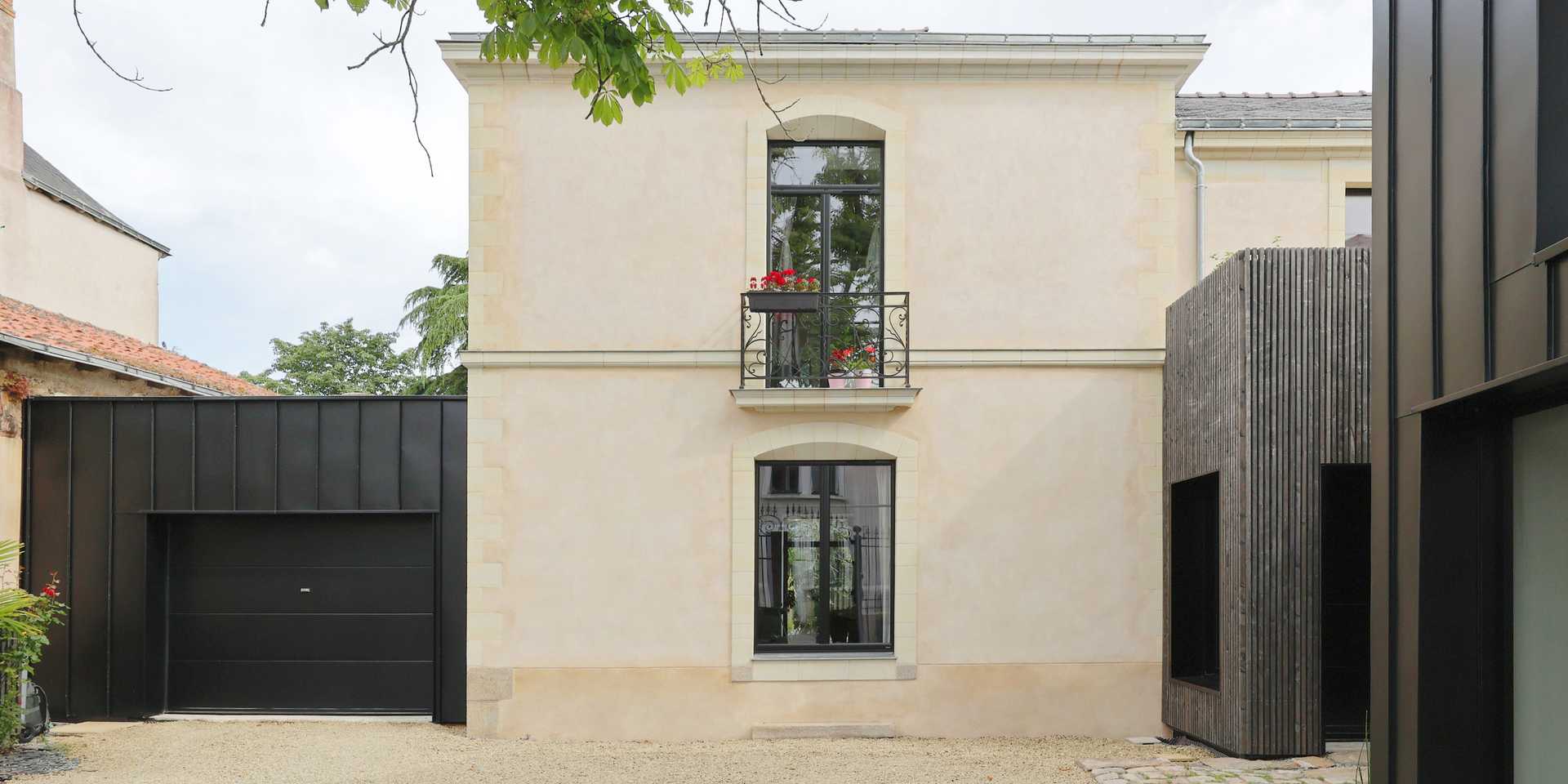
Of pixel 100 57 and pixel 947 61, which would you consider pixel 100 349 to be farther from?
pixel 947 61

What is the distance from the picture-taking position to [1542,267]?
13.1 feet

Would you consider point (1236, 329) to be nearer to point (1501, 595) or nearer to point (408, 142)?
point (1501, 595)

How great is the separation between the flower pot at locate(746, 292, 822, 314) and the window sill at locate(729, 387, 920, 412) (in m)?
0.62

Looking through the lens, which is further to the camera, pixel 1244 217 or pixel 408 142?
pixel 1244 217

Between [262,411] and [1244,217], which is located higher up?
[1244,217]

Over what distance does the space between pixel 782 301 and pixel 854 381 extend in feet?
2.72

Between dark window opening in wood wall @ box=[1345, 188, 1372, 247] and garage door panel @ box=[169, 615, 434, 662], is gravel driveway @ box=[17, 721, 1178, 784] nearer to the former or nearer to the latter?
garage door panel @ box=[169, 615, 434, 662]

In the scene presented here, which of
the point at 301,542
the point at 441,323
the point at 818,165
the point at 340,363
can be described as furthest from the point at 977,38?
the point at 340,363

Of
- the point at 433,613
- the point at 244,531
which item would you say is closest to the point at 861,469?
the point at 433,613

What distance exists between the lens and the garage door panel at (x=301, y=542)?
9.86 meters

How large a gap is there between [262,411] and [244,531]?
1.14 meters

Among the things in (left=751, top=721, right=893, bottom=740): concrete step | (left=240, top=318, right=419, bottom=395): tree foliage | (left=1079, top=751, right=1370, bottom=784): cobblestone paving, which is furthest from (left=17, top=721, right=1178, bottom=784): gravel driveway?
(left=240, top=318, right=419, bottom=395): tree foliage

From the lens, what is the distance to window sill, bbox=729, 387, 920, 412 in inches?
347

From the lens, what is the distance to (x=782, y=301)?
8.88 meters
